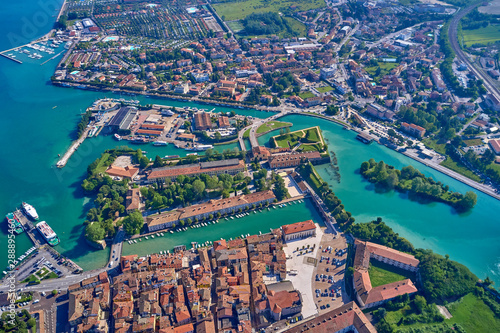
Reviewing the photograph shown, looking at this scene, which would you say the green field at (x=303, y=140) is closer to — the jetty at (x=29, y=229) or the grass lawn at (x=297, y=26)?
the jetty at (x=29, y=229)

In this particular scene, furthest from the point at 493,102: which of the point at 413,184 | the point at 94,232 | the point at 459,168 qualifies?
the point at 94,232

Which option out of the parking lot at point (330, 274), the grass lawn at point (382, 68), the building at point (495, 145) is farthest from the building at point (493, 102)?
the parking lot at point (330, 274)

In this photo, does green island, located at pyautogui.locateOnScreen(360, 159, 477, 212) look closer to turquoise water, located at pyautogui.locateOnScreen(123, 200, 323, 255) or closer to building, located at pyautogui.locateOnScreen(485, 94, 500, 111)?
turquoise water, located at pyautogui.locateOnScreen(123, 200, 323, 255)

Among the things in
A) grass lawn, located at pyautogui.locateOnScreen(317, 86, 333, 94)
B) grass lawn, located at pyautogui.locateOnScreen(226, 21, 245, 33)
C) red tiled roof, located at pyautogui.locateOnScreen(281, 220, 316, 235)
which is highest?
grass lawn, located at pyautogui.locateOnScreen(226, 21, 245, 33)

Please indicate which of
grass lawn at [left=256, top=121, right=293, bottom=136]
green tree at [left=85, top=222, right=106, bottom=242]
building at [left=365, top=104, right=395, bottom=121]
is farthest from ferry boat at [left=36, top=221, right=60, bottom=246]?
building at [left=365, top=104, right=395, bottom=121]

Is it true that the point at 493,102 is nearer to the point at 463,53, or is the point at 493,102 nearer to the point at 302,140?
the point at 463,53

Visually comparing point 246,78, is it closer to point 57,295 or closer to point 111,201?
point 111,201
